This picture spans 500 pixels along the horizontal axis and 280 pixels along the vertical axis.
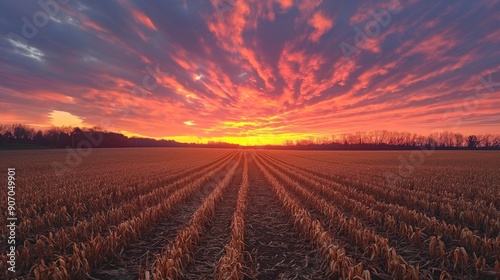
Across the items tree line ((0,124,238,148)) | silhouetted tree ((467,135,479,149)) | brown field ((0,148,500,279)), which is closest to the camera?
brown field ((0,148,500,279))

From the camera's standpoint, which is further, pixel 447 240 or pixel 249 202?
pixel 249 202

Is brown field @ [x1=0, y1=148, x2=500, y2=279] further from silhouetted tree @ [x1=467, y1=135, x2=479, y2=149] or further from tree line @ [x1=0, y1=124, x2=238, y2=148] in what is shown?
silhouetted tree @ [x1=467, y1=135, x2=479, y2=149]

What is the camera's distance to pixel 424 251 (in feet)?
20.2

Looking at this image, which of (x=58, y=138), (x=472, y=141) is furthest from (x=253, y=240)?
A: (x=472, y=141)

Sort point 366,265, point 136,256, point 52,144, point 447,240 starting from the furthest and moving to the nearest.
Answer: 1. point 52,144
2. point 447,240
3. point 136,256
4. point 366,265

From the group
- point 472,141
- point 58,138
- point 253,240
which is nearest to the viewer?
point 253,240

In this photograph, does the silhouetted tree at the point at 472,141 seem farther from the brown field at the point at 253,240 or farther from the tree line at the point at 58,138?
the tree line at the point at 58,138

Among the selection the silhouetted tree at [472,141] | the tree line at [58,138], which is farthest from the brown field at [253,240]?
the silhouetted tree at [472,141]

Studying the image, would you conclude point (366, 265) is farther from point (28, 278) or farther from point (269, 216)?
point (28, 278)

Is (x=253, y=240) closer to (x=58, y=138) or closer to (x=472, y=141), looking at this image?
(x=58, y=138)

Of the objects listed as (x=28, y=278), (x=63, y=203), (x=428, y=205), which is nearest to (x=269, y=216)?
(x=428, y=205)

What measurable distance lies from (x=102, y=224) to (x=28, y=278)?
3418mm

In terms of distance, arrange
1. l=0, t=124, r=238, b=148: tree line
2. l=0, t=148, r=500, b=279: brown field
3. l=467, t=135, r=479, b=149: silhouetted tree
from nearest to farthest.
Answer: l=0, t=148, r=500, b=279: brown field
l=0, t=124, r=238, b=148: tree line
l=467, t=135, r=479, b=149: silhouetted tree

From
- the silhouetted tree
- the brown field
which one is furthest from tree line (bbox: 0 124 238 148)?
the silhouetted tree
